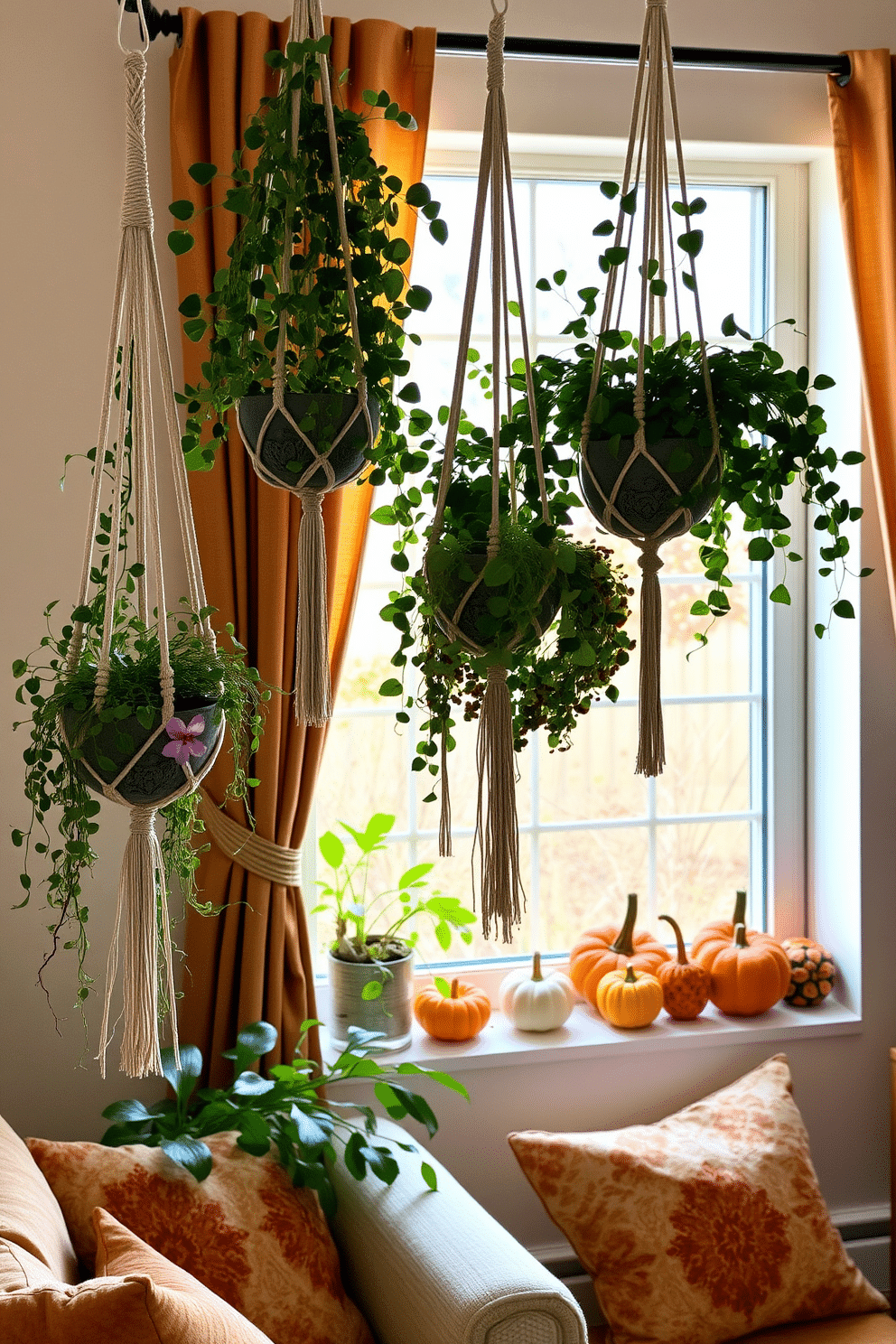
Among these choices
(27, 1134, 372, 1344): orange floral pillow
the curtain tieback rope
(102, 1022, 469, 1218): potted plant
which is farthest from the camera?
the curtain tieback rope

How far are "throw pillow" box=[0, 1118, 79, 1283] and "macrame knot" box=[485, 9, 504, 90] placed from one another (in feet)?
4.31

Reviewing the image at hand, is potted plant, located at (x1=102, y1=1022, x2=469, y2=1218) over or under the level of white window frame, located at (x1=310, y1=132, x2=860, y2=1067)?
under

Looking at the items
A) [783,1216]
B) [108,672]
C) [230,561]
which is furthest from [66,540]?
[783,1216]

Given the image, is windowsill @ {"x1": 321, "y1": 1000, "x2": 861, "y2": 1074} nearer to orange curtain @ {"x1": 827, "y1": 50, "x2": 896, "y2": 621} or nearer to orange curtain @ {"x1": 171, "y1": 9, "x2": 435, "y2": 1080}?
orange curtain @ {"x1": 171, "y1": 9, "x2": 435, "y2": 1080}

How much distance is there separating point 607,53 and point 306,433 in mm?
1677

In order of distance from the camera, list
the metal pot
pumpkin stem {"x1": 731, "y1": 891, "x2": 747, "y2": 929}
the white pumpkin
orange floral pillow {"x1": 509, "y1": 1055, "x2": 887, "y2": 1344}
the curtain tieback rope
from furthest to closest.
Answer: pumpkin stem {"x1": 731, "y1": 891, "x2": 747, "y2": 929}
the white pumpkin
the metal pot
the curtain tieback rope
orange floral pillow {"x1": 509, "y1": 1055, "x2": 887, "y2": 1344}

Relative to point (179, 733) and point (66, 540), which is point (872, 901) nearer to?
point (66, 540)

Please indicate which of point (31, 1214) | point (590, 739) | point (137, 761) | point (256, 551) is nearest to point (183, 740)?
point (137, 761)

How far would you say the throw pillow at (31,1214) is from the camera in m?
1.40

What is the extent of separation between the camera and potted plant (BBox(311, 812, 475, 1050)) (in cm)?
239

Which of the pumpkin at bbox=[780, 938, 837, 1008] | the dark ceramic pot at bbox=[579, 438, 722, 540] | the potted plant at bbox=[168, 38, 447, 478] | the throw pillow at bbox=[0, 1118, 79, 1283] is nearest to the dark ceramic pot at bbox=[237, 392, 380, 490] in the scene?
the potted plant at bbox=[168, 38, 447, 478]

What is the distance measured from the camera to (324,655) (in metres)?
1.01

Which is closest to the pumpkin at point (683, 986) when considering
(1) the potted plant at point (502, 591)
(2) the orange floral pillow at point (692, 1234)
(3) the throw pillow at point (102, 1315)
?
(2) the orange floral pillow at point (692, 1234)

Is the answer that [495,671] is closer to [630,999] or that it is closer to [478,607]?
[478,607]
